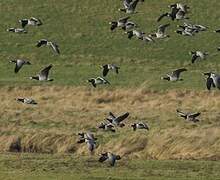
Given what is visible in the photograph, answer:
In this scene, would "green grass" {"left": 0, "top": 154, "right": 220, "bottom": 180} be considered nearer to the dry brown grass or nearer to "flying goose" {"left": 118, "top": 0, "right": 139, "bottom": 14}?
the dry brown grass

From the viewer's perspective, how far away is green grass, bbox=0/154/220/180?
34312mm

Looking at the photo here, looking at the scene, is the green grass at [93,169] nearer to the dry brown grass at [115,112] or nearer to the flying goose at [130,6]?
the dry brown grass at [115,112]

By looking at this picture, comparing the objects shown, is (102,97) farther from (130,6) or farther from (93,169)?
(130,6)

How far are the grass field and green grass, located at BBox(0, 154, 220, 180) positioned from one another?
4cm

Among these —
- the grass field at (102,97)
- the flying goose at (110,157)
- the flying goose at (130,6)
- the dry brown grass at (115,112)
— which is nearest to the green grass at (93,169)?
the grass field at (102,97)

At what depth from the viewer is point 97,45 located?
69062mm

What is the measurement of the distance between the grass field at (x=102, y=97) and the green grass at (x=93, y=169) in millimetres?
38

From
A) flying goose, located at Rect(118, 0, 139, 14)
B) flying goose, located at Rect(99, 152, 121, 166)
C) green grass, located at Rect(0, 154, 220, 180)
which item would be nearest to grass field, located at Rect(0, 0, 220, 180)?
green grass, located at Rect(0, 154, 220, 180)

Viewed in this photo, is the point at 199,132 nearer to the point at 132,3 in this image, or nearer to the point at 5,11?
the point at 132,3

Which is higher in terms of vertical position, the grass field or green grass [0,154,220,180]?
the grass field

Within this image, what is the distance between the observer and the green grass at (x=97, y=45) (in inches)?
2301

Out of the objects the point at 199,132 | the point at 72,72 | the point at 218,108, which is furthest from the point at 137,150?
the point at 72,72

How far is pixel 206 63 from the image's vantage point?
63219 millimetres

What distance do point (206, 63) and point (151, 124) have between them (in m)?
18.8
